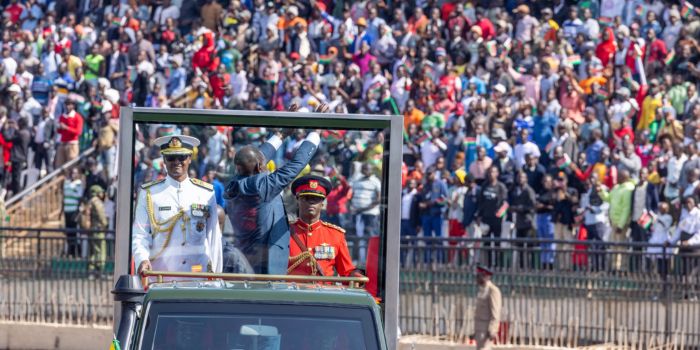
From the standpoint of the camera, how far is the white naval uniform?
10.8m

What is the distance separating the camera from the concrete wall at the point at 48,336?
18.9m

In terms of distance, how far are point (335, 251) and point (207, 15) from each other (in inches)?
673

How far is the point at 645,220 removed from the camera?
1997 cm

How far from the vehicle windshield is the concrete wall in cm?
1027

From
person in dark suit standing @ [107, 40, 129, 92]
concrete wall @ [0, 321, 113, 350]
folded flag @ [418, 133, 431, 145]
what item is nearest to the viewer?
concrete wall @ [0, 321, 113, 350]

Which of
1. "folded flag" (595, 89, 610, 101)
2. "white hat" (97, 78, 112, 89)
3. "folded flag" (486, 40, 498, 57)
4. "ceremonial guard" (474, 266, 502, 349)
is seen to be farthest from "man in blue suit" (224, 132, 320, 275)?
"white hat" (97, 78, 112, 89)

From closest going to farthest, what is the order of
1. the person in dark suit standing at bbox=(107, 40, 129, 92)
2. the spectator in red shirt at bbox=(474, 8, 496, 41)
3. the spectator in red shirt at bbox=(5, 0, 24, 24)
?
the spectator in red shirt at bbox=(474, 8, 496, 41) → the person in dark suit standing at bbox=(107, 40, 129, 92) → the spectator in red shirt at bbox=(5, 0, 24, 24)

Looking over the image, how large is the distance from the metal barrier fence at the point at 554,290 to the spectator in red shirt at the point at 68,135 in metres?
5.78

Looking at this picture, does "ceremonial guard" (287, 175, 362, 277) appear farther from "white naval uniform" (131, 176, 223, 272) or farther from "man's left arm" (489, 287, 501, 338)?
"man's left arm" (489, 287, 501, 338)

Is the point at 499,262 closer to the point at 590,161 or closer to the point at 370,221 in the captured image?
the point at 590,161

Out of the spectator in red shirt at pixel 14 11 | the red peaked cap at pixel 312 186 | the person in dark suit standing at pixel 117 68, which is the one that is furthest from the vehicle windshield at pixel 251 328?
the spectator in red shirt at pixel 14 11

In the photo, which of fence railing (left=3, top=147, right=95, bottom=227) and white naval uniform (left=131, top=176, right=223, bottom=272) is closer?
white naval uniform (left=131, top=176, right=223, bottom=272)

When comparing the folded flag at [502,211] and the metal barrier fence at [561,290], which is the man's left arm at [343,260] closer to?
the metal barrier fence at [561,290]

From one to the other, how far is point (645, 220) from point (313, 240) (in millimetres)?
9925
